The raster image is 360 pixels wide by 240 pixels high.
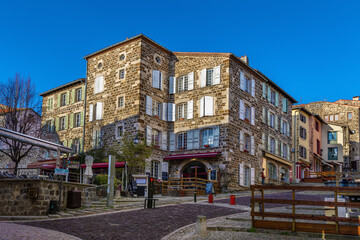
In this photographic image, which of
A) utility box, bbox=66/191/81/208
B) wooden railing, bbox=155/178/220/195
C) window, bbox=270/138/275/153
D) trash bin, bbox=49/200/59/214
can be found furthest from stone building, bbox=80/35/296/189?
trash bin, bbox=49/200/59/214

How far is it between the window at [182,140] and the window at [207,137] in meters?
1.36

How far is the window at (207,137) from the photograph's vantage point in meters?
27.6

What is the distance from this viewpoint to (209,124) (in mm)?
27750

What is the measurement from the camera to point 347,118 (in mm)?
50125

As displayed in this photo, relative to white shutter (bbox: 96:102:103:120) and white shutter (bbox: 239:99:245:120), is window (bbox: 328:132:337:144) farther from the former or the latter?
white shutter (bbox: 96:102:103:120)

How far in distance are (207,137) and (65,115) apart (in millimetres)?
12769

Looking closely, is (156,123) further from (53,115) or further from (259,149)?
(53,115)

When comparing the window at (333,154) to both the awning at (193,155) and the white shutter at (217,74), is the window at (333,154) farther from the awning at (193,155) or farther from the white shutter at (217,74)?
the awning at (193,155)

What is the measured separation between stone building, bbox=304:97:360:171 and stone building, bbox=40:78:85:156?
29.9 meters

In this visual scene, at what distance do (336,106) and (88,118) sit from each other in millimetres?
32557

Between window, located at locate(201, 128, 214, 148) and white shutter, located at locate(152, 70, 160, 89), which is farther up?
white shutter, located at locate(152, 70, 160, 89)

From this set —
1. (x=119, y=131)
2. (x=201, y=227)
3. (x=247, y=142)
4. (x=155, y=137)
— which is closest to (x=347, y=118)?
(x=247, y=142)

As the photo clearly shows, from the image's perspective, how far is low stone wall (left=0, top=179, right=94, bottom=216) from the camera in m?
15.1

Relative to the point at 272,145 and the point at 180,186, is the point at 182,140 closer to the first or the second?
the point at 180,186
